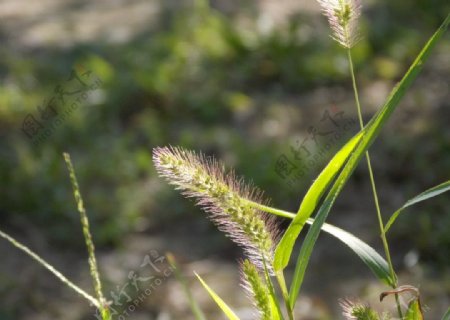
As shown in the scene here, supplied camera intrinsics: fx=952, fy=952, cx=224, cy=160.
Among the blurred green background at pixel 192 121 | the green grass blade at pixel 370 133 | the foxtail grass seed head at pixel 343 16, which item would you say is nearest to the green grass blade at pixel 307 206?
the green grass blade at pixel 370 133

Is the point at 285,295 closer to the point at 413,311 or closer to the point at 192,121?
the point at 413,311

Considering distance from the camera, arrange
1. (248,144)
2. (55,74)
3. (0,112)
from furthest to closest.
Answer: (55,74), (0,112), (248,144)

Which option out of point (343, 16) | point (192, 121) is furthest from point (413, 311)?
point (192, 121)

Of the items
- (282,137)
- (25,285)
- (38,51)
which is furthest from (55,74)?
(25,285)

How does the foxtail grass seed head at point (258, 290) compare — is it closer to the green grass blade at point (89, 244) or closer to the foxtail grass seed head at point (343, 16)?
the green grass blade at point (89, 244)

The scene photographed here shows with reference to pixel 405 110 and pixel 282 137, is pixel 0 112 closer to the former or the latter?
pixel 282 137
